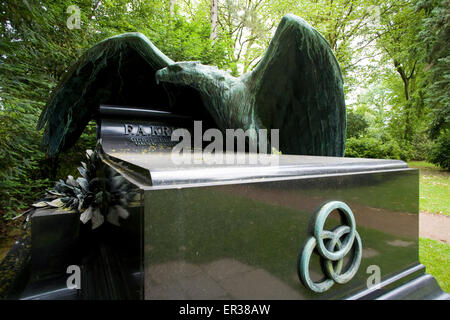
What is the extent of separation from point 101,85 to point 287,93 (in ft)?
7.98

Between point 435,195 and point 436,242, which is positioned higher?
point 435,195

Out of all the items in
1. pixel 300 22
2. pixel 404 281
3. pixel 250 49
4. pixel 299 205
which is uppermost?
pixel 250 49

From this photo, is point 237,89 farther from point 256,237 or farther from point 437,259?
point 437,259

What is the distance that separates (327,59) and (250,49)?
1263 cm

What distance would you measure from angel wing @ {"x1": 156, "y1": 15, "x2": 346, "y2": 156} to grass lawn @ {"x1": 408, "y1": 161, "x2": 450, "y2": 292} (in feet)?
6.21

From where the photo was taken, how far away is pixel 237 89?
8.09ft

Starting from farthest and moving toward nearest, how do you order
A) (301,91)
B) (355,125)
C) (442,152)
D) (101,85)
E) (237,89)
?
(355,125) < (442,152) < (101,85) < (237,89) < (301,91)

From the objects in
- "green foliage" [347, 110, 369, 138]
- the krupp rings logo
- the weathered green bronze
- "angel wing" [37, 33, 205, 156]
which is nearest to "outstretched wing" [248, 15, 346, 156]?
the weathered green bronze

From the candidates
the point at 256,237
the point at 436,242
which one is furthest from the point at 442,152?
the point at 256,237

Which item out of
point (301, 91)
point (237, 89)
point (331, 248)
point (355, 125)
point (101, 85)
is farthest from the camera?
point (355, 125)

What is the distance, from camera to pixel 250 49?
13.4m

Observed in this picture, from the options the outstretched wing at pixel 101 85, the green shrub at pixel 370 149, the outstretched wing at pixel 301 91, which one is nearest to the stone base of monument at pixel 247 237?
the outstretched wing at pixel 301 91
